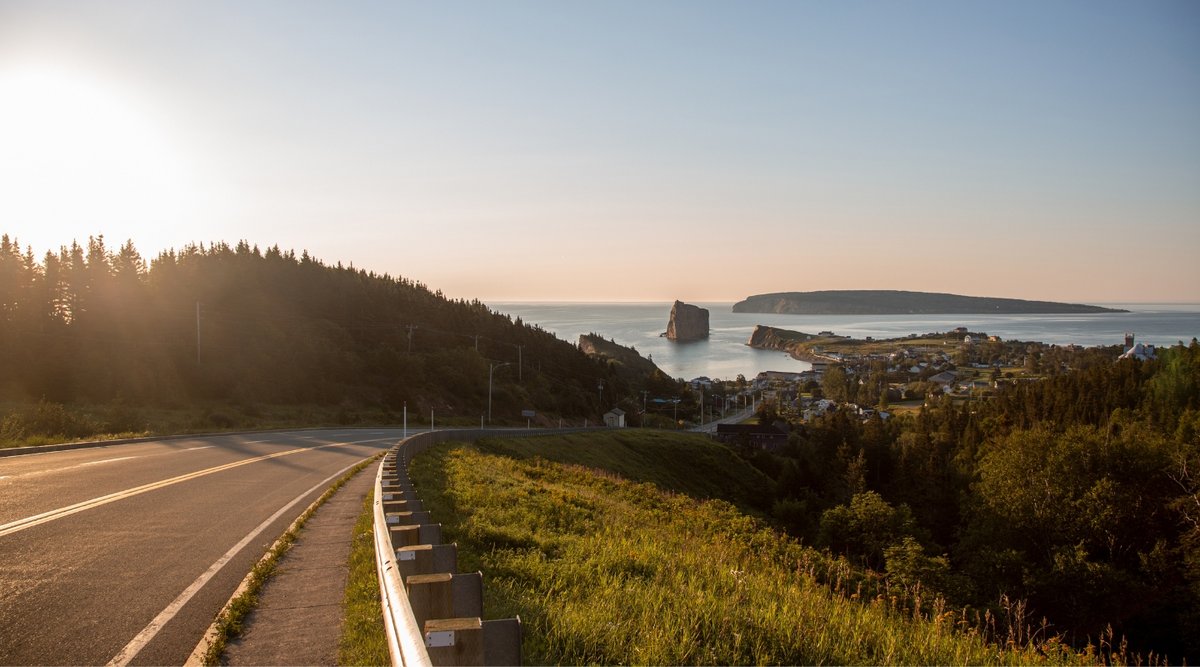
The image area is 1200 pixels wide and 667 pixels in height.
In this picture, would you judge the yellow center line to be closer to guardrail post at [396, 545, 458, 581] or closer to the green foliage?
guardrail post at [396, 545, 458, 581]

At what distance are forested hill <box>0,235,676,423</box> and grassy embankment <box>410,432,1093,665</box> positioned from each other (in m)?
47.4

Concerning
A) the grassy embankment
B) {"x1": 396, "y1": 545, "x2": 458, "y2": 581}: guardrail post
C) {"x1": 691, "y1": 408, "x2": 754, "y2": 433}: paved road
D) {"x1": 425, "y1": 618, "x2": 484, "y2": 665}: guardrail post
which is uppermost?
{"x1": 425, "y1": 618, "x2": 484, "y2": 665}: guardrail post

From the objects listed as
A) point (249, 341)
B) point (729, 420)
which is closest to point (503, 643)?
point (249, 341)

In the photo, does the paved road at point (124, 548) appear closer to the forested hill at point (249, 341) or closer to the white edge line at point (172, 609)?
the white edge line at point (172, 609)

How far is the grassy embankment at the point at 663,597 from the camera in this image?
18.3 ft

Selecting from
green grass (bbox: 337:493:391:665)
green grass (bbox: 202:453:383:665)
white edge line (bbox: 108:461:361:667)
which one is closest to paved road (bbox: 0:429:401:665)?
white edge line (bbox: 108:461:361:667)

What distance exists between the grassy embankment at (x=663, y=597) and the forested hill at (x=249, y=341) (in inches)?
1865

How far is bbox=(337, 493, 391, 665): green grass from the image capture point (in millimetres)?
5167

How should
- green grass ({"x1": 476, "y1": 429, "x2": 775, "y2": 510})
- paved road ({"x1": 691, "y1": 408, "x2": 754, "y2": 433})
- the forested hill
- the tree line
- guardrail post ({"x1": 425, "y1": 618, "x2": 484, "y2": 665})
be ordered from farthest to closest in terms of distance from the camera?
1. paved road ({"x1": 691, "y1": 408, "x2": 754, "y2": 433})
2. the forested hill
3. green grass ({"x1": 476, "y1": 429, "x2": 775, "y2": 510})
4. the tree line
5. guardrail post ({"x1": 425, "y1": 618, "x2": 484, "y2": 665})

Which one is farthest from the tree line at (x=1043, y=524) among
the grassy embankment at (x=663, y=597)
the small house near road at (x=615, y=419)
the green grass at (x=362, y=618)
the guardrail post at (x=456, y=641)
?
the small house near road at (x=615, y=419)

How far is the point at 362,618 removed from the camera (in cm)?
601

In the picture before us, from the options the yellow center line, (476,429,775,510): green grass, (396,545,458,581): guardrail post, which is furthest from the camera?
(476,429,775,510): green grass

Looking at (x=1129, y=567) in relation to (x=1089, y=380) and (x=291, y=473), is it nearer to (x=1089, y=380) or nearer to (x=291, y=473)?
(x=291, y=473)

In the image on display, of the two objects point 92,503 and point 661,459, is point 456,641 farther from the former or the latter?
point 661,459
